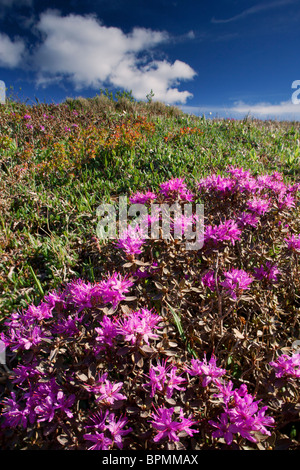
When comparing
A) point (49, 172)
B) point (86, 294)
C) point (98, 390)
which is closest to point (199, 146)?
point (49, 172)

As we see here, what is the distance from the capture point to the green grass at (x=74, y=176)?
3.72 m

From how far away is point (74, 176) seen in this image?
6082 mm

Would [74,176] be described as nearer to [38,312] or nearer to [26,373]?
[38,312]

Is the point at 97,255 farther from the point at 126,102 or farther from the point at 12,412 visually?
the point at 126,102

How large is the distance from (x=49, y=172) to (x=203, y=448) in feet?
18.3

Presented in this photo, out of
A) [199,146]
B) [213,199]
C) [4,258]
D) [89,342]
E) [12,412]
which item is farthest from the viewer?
[199,146]

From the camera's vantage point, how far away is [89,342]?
202 centimetres

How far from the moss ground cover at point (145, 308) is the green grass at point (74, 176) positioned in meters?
0.03

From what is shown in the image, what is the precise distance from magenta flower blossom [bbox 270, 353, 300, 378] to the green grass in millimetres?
2166

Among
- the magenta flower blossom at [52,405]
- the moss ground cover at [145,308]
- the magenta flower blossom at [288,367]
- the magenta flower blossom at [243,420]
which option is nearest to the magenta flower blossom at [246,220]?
the moss ground cover at [145,308]

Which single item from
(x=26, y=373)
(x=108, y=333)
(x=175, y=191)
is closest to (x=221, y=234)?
(x=175, y=191)

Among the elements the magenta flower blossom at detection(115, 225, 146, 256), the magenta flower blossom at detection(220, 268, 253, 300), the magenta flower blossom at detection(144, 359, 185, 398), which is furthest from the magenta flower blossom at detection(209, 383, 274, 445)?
the magenta flower blossom at detection(115, 225, 146, 256)
